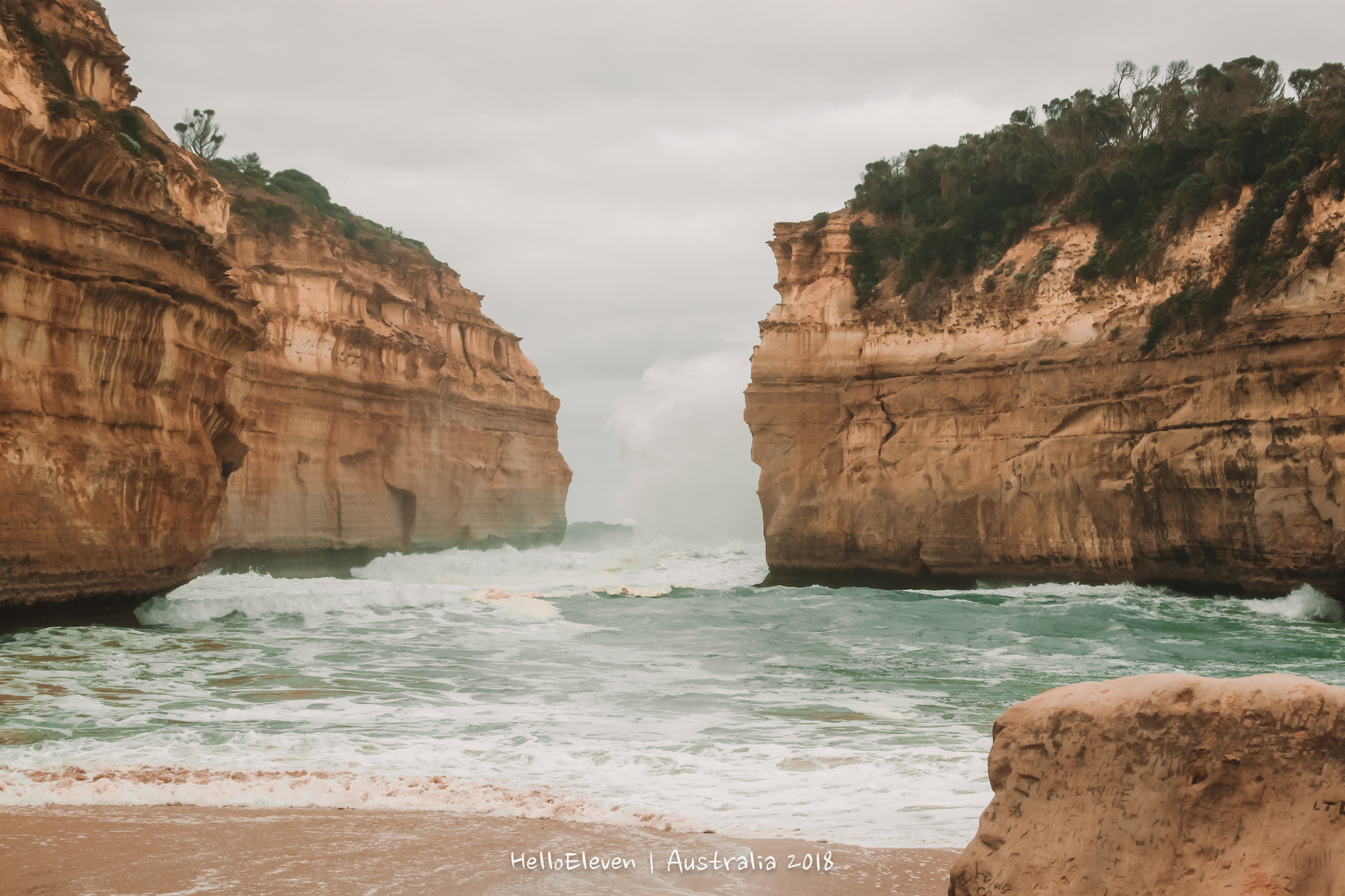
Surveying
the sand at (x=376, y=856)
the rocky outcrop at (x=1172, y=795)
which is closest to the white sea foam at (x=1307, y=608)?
the sand at (x=376, y=856)

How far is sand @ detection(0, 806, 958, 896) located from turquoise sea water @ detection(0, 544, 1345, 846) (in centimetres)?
31

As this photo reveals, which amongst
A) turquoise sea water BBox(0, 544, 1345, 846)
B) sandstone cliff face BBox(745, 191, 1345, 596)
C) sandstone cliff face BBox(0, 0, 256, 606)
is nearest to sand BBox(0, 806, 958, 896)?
turquoise sea water BBox(0, 544, 1345, 846)

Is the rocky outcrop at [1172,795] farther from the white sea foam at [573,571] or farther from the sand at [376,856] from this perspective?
the white sea foam at [573,571]

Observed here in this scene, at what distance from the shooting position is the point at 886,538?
24.2 m

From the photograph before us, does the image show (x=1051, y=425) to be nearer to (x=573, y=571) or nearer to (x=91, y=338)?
(x=91, y=338)

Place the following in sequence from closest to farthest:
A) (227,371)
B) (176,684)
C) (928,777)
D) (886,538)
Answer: (928,777) < (176,684) < (227,371) < (886,538)

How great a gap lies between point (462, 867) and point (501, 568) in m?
31.6

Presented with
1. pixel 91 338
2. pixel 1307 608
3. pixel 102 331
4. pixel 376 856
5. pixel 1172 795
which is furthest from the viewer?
pixel 1307 608

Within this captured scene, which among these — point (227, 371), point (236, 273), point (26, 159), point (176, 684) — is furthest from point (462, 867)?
point (236, 273)

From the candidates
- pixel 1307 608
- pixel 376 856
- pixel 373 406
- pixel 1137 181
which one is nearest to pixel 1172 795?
pixel 376 856

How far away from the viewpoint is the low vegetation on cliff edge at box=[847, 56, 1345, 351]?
18.3 m

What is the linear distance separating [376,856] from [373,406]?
31130 mm

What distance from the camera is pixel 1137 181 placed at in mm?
22422

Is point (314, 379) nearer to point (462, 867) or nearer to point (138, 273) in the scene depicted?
point (138, 273)
